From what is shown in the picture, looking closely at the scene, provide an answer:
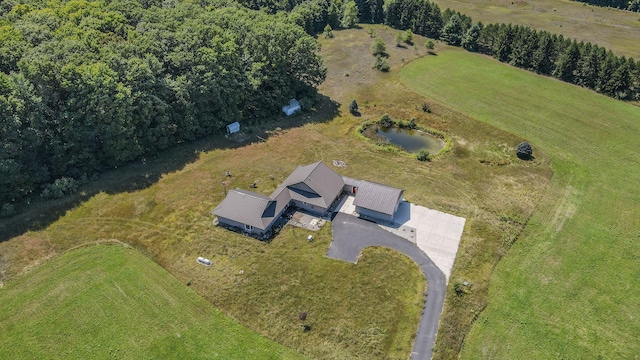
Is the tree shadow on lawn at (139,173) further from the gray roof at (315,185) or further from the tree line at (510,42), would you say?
the tree line at (510,42)

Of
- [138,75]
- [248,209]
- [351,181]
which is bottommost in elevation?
[351,181]

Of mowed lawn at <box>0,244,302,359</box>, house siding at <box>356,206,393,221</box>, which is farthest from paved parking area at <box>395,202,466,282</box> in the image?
mowed lawn at <box>0,244,302,359</box>

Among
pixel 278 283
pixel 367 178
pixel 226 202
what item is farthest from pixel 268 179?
pixel 278 283

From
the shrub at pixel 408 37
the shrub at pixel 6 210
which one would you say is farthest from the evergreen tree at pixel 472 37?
the shrub at pixel 6 210

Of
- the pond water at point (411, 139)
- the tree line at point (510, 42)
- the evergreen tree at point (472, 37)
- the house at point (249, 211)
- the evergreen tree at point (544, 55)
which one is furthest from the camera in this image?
the evergreen tree at point (472, 37)

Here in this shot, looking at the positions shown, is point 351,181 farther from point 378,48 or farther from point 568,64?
point 568,64

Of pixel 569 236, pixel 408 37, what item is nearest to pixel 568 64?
pixel 408 37

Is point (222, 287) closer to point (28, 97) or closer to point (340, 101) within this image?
point (28, 97)
